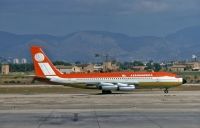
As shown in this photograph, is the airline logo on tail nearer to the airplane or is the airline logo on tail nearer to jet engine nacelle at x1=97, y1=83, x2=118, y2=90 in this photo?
the airplane

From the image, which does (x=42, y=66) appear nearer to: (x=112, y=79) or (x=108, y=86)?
(x=108, y=86)

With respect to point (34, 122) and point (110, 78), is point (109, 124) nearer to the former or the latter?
point (34, 122)

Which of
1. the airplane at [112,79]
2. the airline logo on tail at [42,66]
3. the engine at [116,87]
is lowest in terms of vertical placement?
the engine at [116,87]

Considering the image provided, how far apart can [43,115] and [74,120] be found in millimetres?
4419

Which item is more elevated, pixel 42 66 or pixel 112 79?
pixel 42 66

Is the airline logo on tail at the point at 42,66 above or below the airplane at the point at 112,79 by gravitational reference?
above

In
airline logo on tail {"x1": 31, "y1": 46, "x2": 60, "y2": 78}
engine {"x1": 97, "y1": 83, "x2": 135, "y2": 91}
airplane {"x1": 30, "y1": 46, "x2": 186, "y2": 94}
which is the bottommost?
engine {"x1": 97, "y1": 83, "x2": 135, "y2": 91}

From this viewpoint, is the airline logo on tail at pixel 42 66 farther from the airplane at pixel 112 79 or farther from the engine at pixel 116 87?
the engine at pixel 116 87

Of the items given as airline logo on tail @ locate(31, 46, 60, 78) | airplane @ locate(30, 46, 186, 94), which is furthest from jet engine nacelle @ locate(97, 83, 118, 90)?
airline logo on tail @ locate(31, 46, 60, 78)

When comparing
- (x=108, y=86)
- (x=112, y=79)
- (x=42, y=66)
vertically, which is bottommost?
(x=108, y=86)

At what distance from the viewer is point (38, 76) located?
6881 centimetres

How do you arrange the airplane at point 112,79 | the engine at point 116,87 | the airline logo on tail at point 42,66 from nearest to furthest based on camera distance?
1. the engine at point 116,87
2. the airplane at point 112,79
3. the airline logo on tail at point 42,66

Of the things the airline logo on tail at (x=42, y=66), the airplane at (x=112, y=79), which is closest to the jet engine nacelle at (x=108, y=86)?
the airplane at (x=112, y=79)

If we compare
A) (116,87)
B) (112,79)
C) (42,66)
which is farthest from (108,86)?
(42,66)
